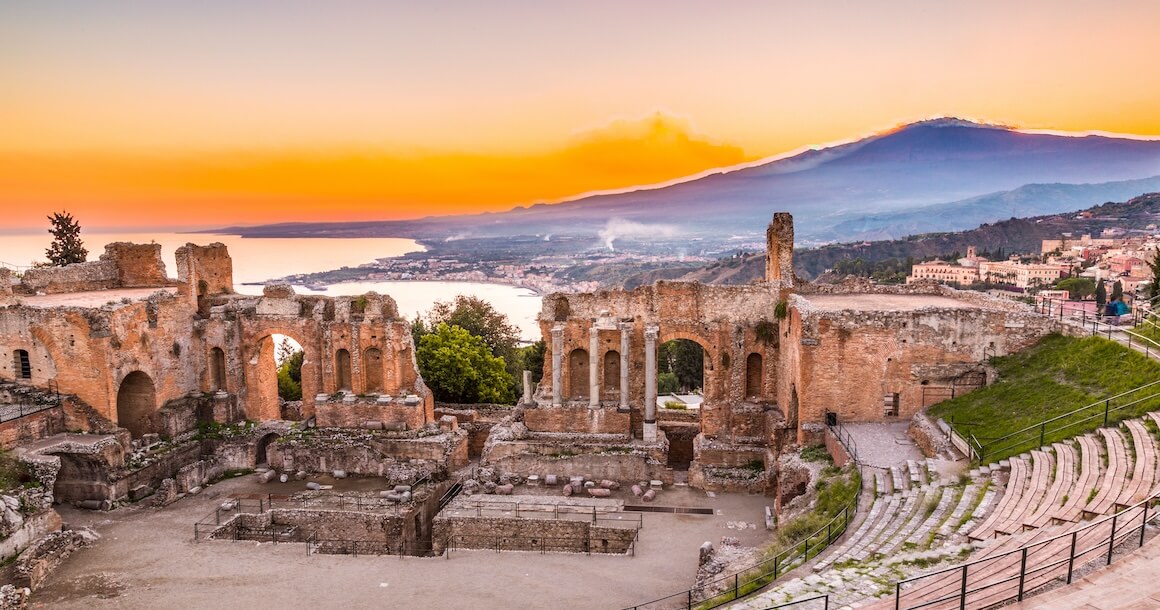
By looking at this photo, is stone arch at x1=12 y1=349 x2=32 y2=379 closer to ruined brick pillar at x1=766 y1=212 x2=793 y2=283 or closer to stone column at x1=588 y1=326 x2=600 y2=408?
stone column at x1=588 y1=326 x2=600 y2=408

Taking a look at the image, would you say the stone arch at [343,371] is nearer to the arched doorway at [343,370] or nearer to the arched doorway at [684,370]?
the arched doorway at [343,370]

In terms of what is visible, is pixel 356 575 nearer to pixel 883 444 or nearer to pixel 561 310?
pixel 561 310

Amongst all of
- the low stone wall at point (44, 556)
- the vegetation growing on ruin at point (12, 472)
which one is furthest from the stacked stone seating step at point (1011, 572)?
the vegetation growing on ruin at point (12, 472)

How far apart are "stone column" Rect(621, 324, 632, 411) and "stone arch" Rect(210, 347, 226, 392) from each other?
52.3 ft

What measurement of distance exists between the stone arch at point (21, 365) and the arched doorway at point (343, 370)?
1001 cm

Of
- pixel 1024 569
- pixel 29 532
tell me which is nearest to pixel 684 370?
pixel 29 532

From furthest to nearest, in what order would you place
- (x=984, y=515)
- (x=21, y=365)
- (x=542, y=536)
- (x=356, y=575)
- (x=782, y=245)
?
(x=782, y=245) < (x=21, y=365) < (x=542, y=536) < (x=356, y=575) < (x=984, y=515)

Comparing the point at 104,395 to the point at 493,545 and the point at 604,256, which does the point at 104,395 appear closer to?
the point at 493,545

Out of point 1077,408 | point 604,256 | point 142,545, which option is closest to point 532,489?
point 142,545

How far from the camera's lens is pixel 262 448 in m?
27.8

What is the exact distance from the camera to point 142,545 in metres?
20.5

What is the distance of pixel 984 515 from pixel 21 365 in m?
29.1

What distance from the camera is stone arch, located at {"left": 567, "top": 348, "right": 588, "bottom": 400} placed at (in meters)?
27.4

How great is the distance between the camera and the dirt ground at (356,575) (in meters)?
17.1
